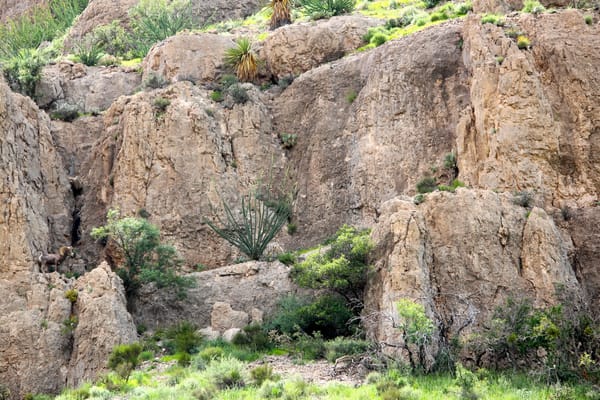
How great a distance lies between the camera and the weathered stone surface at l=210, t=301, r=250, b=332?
89.3 feet

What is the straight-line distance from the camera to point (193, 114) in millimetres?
36188

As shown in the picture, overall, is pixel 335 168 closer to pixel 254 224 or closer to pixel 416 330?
pixel 254 224

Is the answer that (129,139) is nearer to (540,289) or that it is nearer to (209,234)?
(209,234)

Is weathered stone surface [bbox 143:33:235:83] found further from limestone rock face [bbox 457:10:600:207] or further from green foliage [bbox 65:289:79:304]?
green foliage [bbox 65:289:79:304]

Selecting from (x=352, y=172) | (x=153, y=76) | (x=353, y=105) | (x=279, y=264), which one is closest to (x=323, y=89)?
(x=353, y=105)

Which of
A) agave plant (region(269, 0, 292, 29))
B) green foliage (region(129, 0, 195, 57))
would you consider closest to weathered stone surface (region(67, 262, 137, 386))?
agave plant (region(269, 0, 292, 29))

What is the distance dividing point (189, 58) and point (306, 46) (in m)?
5.78

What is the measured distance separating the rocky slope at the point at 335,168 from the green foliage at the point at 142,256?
0.78 meters

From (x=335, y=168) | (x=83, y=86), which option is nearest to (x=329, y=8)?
(x=335, y=168)

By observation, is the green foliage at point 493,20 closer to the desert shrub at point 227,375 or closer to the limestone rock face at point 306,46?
the limestone rock face at point 306,46

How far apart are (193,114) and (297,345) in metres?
14.4

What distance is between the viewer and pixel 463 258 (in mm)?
25016

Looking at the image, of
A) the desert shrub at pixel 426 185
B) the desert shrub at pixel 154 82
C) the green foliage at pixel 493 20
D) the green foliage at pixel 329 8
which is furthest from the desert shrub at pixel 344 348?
the green foliage at pixel 329 8

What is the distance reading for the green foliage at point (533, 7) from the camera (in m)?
33.9
